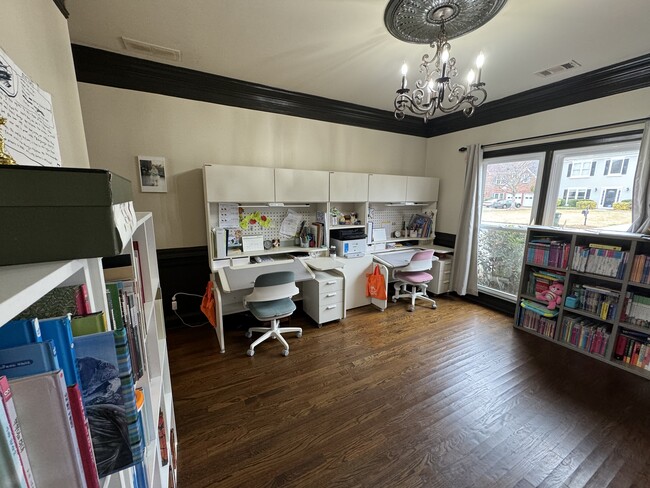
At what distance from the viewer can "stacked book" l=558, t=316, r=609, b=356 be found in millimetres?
2453

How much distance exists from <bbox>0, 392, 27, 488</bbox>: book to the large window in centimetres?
388

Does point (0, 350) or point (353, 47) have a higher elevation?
point (353, 47)

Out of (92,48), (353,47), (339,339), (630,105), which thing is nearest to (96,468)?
(339,339)

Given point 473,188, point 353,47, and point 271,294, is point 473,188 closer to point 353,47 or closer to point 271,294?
point 353,47

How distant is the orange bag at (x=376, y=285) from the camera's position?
3.30 metres

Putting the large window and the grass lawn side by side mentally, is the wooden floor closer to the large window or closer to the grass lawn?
the large window

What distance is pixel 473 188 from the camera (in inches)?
137

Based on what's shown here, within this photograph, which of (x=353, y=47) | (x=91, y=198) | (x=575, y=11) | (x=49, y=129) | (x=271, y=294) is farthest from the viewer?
(x=271, y=294)

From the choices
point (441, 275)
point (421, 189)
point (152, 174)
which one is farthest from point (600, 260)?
point (152, 174)

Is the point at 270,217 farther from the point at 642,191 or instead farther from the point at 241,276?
the point at 642,191

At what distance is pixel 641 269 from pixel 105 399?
3525 mm

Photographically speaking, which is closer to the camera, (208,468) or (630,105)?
(208,468)

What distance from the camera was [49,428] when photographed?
0.34 meters

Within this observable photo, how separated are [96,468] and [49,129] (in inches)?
55.3
